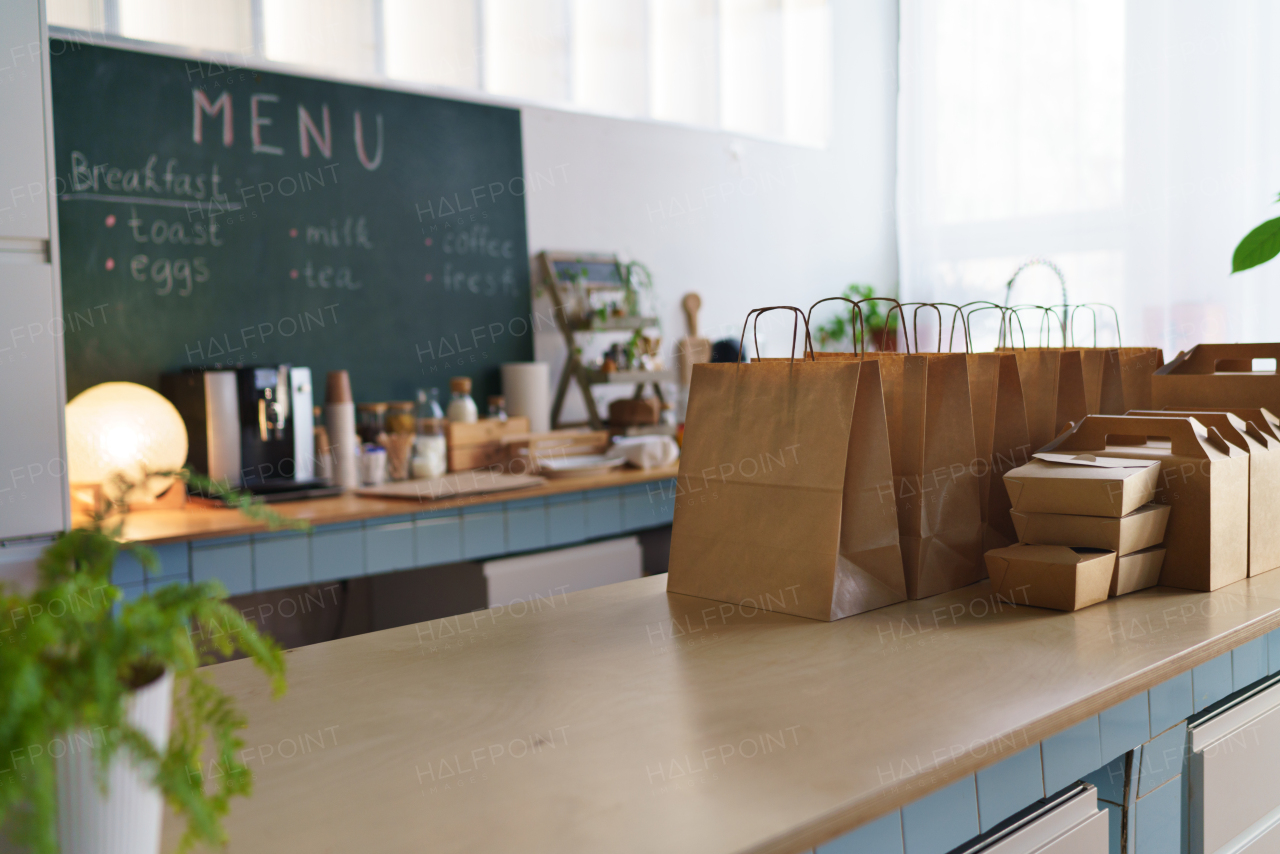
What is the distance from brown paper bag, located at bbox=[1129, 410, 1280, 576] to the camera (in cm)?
125

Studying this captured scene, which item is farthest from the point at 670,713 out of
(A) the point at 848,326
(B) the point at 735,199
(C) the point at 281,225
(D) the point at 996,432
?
(A) the point at 848,326

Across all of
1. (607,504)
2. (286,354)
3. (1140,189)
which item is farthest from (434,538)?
(1140,189)

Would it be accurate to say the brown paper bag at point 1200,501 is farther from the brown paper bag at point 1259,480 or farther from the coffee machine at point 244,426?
the coffee machine at point 244,426

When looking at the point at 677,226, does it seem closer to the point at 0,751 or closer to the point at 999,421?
the point at 999,421

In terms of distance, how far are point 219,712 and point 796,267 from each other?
4.09 m

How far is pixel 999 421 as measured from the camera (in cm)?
131

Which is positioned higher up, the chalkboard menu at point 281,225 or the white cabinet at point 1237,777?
the chalkboard menu at point 281,225

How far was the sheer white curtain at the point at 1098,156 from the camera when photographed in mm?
3697

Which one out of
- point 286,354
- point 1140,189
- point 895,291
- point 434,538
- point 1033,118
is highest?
point 1033,118

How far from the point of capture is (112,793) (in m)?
0.50

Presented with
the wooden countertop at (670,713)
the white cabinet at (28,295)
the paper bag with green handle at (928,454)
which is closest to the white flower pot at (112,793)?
the wooden countertop at (670,713)

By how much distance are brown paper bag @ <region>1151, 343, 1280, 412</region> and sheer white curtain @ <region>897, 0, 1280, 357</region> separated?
2.42 metres

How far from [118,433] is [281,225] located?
86 centimetres

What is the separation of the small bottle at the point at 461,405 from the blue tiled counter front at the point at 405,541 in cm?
50
